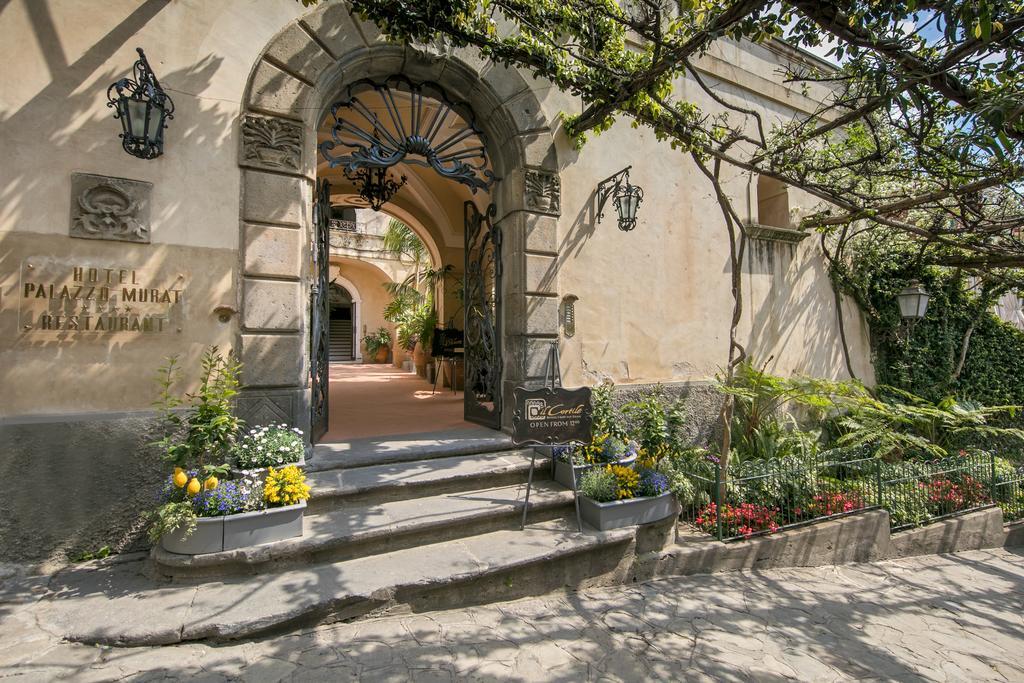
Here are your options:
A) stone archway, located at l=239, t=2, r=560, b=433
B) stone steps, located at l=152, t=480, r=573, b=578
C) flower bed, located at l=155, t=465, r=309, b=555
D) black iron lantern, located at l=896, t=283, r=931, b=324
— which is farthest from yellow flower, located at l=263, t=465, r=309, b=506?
black iron lantern, located at l=896, t=283, r=931, b=324

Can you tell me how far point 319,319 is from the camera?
195 inches

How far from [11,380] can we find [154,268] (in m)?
1.19

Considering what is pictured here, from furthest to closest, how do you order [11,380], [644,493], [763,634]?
[644,493] → [11,380] → [763,634]

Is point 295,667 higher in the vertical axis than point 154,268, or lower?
lower

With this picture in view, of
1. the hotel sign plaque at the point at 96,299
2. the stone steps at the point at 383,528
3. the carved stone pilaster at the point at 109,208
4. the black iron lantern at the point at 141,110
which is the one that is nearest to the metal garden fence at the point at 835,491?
the stone steps at the point at 383,528

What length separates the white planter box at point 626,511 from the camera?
3.93 m

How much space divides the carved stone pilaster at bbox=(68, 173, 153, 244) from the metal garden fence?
5.19 metres

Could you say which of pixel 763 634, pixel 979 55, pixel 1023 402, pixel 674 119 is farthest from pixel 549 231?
pixel 1023 402

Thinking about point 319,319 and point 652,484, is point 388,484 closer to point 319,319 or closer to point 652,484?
point 319,319

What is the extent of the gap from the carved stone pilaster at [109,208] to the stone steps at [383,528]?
2369 mm

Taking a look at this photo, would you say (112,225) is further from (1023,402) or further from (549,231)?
(1023,402)

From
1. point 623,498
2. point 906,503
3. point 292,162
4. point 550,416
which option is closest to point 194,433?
point 292,162

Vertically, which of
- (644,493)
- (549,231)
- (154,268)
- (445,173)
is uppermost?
(445,173)

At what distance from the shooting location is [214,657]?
2584 millimetres
